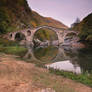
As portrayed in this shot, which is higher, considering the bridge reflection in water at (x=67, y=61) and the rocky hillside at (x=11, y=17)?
the rocky hillside at (x=11, y=17)

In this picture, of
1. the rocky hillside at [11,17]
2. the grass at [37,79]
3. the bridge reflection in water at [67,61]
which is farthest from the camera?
the rocky hillside at [11,17]

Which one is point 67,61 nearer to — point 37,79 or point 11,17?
point 37,79

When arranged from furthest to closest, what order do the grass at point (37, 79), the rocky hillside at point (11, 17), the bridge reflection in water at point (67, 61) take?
the rocky hillside at point (11, 17)
the bridge reflection in water at point (67, 61)
the grass at point (37, 79)

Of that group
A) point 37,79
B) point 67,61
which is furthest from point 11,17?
point 37,79

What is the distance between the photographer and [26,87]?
4.09m

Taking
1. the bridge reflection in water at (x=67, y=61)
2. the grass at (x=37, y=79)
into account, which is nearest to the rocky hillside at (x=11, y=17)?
the bridge reflection in water at (x=67, y=61)

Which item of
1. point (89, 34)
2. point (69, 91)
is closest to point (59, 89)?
point (69, 91)

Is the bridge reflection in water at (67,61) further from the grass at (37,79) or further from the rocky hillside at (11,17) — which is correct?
the rocky hillside at (11,17)

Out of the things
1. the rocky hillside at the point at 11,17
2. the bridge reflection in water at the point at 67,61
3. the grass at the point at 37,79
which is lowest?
the bridge reflection in water at the point at 67,61

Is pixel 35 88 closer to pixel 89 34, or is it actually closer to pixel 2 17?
pixel 89 34

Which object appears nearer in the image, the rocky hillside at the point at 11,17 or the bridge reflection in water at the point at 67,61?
the bridge reflection in water at the point at 67,61

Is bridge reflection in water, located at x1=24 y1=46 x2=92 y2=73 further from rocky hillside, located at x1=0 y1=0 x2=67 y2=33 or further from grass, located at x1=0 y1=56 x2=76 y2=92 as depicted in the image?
rocky hillside, located at x1=0 y1=0 x2=67 y2=33

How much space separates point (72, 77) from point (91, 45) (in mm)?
31294

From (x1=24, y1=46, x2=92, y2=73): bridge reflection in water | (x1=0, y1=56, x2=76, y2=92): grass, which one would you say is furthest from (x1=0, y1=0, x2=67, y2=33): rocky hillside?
(x1=0, y1=56, x2=76, y2=92): grass
